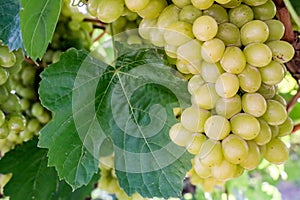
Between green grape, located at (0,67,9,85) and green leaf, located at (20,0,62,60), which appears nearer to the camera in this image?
green leaf, located at (20,0,62,60)

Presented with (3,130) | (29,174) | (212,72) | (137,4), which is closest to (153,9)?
(137,4)

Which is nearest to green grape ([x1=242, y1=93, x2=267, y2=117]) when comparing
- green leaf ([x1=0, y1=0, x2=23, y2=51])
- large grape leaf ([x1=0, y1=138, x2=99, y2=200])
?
green leaf ([x1=0, y1=0, x2=23, y2=51])

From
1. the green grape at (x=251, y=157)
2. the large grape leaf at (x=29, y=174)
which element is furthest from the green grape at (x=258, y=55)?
the large grape leaf at (x=29, y=174)

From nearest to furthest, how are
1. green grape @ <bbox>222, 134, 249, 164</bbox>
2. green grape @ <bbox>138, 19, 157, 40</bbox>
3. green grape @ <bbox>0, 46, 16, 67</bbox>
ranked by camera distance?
green grape @ <bbox>222, 134, 249, 164</bbox> → green grape @ <bbox>138, 19, 157, 40</bbox> → green grape @ <bbox>0, 46, 16, 67</bbox>

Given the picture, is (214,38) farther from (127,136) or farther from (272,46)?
(127,136)

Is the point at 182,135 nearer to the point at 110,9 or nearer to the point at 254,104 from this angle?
the point at 254,104

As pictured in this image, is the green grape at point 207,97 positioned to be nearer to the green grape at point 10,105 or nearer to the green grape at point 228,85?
the green grape at point 228,85

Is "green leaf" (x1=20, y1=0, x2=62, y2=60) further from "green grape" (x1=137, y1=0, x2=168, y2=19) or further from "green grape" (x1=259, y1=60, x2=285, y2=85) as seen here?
"green grape" (x1=259, y1=60, x2=285, y2=85)
